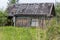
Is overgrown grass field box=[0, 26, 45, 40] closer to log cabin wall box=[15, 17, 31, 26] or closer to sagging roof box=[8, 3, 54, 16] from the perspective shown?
log cabin wall box=[15, 17, 31, 26]

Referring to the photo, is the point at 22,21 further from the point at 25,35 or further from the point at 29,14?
the point at 25,35

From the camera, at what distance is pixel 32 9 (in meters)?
25.1

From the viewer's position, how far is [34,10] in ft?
81.7

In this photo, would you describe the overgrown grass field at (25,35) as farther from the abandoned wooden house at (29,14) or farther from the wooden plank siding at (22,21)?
the wooden plank siding at (22,21)

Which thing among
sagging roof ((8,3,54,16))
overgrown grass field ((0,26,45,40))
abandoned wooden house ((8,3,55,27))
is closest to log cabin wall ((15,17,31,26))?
abandoned wooden house ((8,3,55,27))

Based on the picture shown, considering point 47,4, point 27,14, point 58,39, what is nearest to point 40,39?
point 58,39

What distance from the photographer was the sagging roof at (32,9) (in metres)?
24.3

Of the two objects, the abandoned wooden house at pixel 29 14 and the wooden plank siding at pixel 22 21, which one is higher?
the abandoned wooden house at pixel 29 14

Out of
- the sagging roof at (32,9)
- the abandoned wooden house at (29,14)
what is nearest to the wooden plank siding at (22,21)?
the abandoned wooden house at (29,14)

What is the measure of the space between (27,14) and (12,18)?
2321mm

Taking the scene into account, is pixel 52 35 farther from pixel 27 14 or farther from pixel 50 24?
pixel 27 14

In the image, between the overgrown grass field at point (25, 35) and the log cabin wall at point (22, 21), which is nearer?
the overgrown grass field at point (25, 35)

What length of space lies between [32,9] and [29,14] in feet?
2.95

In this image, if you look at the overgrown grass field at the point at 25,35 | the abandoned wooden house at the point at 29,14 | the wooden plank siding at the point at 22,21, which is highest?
the overgrown grass field at the point at 25,35
